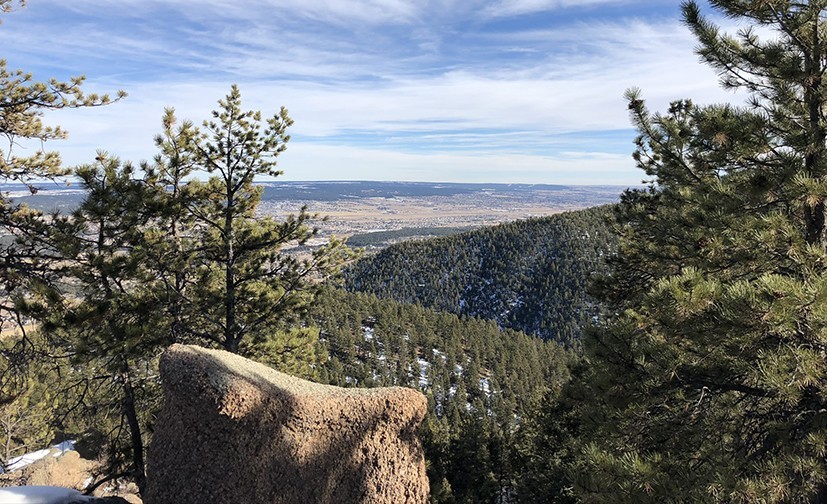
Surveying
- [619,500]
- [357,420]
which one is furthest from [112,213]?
[619,500]

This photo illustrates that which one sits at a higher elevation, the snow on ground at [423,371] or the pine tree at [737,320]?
the pine tree at [737,320]

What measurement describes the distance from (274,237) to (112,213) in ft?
14.9

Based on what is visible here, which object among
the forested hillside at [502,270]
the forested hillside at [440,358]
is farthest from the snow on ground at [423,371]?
the forested hillside at [502,270]

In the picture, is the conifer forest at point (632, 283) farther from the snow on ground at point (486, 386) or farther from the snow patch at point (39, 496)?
the snow on ground at point (486, 386)

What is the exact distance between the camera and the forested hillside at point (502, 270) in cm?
14988

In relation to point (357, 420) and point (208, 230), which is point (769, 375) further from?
point (208, 230)

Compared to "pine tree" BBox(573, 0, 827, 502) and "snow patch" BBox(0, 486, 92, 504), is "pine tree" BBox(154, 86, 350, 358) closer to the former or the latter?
"snow patch" BBox(0, 486, 92, 504)

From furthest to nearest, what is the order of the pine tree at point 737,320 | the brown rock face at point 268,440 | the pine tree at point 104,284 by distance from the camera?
the pine tree at point 104,284 < the brown rock face at point 268,440 < the pine tree at point 737,320

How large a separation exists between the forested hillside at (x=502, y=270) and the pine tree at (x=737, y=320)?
141218 millimetres

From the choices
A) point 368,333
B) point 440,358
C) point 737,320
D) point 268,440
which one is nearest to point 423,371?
point 440,358

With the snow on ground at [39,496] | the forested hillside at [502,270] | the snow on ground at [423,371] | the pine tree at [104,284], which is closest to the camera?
the snow on ground at [39,496]

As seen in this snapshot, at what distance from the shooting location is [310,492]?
7.19 m

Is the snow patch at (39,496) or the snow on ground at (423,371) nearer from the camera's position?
the snow patch at (39,496)


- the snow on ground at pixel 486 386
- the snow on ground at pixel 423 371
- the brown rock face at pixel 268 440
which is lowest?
the snow on ground at pixel 486 386
